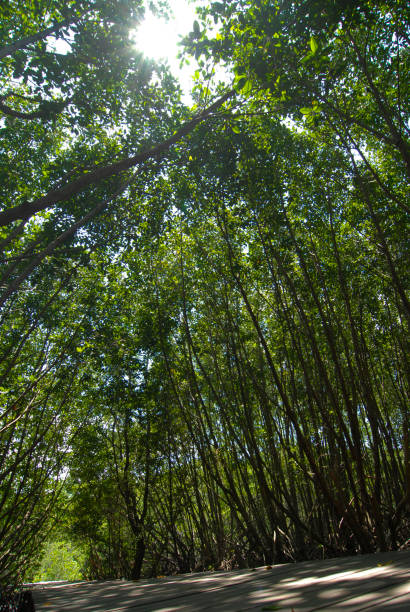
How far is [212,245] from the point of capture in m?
5.77

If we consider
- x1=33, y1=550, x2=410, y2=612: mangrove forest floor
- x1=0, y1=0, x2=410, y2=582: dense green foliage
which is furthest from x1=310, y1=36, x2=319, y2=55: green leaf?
x1=33, y1=550, x2=410, y2=612: mangrove forest floor

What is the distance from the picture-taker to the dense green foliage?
9.75 ft

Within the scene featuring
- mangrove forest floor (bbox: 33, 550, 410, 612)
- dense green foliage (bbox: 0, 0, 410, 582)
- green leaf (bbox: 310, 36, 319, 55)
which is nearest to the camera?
mangrove forest floor (bbox: 33, 550, 410, 612)

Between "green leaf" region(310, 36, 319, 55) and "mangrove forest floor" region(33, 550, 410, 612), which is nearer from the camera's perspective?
"mangrove forest floor" region(33, 550, 410, 612)

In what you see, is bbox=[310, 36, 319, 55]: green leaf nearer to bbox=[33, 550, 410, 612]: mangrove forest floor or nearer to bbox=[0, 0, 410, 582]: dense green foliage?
bbox=[0, 0, 410, 582]: dense green foliage

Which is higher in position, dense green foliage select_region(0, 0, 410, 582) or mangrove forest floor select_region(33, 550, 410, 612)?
dense green foliage select_region(0, 0, 410, 582)

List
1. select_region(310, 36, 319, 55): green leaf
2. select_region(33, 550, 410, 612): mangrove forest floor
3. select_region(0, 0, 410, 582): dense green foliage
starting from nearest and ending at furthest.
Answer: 1. select_region(33, 550, 410, 612): mangrove forest floor
2. select_region(310, 36, 319, 55): green leaf
3. select_region(0, 0, 410, 582): dense green foliage

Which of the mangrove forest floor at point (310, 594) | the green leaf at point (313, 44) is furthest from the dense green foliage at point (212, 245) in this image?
the mangrove forest floor at point (310, 594)

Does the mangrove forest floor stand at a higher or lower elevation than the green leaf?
lower

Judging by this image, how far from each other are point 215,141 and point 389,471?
20.1 feet

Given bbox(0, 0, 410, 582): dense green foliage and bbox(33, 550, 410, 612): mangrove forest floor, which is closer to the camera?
bbox(33, 550, 410, 612): mangrove forest floor

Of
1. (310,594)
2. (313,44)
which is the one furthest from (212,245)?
(310,594)

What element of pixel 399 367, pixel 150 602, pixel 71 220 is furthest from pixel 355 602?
pixel 399 367

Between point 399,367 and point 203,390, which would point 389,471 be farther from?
point 203,390
